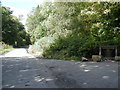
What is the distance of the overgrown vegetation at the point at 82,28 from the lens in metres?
10.6

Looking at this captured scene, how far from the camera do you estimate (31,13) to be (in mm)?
32188

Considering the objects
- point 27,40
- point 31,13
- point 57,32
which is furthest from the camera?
point 27,40

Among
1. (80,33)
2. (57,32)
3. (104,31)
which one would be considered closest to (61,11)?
(57,32)

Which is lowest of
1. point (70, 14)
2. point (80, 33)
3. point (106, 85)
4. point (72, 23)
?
point (106, 85)

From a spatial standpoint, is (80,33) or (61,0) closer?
(80,33)

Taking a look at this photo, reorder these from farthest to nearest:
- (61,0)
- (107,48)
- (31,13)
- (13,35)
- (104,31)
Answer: (13,35) < (31,13) < (61,0) < (104,31) < (107,48)

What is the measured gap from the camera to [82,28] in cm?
1466

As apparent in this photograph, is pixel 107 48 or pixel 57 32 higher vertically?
pixel 57 32

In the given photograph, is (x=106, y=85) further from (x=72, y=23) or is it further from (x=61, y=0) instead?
(x=61, y=0)

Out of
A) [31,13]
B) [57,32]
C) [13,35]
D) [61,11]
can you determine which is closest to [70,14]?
[61,11]

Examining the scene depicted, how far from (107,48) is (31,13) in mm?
24811

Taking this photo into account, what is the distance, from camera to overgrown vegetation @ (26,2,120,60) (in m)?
10.6

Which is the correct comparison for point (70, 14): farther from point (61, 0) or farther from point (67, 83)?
point (67, 83)

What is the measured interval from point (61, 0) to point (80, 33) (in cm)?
399
